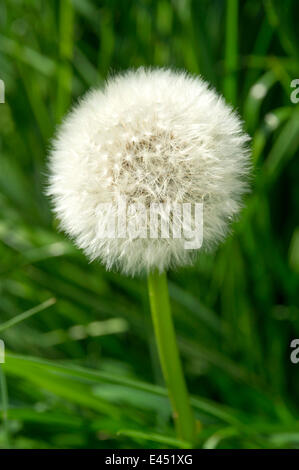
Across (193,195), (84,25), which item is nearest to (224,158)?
(193,195)

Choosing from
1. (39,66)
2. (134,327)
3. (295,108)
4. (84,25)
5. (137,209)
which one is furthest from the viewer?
(84,25)

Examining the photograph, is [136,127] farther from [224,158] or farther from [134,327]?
[134,327]

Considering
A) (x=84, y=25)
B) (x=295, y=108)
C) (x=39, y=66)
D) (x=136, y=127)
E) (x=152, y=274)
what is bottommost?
(x=152, y=274)

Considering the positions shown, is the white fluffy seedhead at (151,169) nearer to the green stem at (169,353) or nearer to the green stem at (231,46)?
the green stem at (169,353)

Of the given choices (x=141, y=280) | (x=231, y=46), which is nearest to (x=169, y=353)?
(x=141, y=280)

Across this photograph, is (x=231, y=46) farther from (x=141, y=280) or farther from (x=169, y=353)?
(x=169, y=353)
